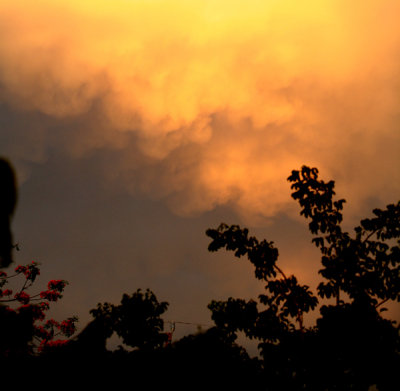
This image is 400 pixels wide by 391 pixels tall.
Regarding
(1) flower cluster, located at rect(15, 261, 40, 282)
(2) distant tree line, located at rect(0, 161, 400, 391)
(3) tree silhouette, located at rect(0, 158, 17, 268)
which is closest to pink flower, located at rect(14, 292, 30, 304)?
(1) flower cluster, located at rect(15, 261, 40, 282)

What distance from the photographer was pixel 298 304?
9.22 meters

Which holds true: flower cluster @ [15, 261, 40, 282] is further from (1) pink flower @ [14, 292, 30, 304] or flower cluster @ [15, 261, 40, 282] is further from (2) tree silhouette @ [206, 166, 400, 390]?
(2) tree silhouette @ [206, 166, 400, 390]

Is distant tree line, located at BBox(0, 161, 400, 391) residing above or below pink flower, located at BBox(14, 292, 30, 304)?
below

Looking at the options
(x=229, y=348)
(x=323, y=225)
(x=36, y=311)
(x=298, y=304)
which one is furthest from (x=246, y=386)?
(x=36, y=311)

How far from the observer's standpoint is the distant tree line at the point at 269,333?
7688 mm

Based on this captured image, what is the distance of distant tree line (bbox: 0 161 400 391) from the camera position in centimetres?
769

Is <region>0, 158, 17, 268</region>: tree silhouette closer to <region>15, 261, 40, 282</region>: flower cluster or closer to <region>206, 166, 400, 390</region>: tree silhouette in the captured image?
<region>206, 166, 400, 390</region>: tree silhouette

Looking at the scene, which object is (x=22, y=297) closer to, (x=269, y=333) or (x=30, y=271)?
(x=30, y=271)

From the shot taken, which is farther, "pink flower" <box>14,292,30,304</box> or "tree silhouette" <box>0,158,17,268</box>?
"pink flower" <box>14,292,30,304</box>

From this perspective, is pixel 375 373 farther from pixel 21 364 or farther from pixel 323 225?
pixel 21 364

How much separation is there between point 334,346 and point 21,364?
19.3 ft

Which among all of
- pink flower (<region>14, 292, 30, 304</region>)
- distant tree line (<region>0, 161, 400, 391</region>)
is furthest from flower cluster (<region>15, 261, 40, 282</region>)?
distant tree line (<region>0, 161, 400, 391</region>)

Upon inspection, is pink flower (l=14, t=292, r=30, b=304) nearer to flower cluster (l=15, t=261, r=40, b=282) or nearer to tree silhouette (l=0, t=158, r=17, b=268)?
flower cluster (l=15, t=261, r=40, b=282)

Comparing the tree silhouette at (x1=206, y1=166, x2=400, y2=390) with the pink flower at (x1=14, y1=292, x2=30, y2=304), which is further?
the pink flower at (x1=14, y1=292, x2=30, y2=304)
